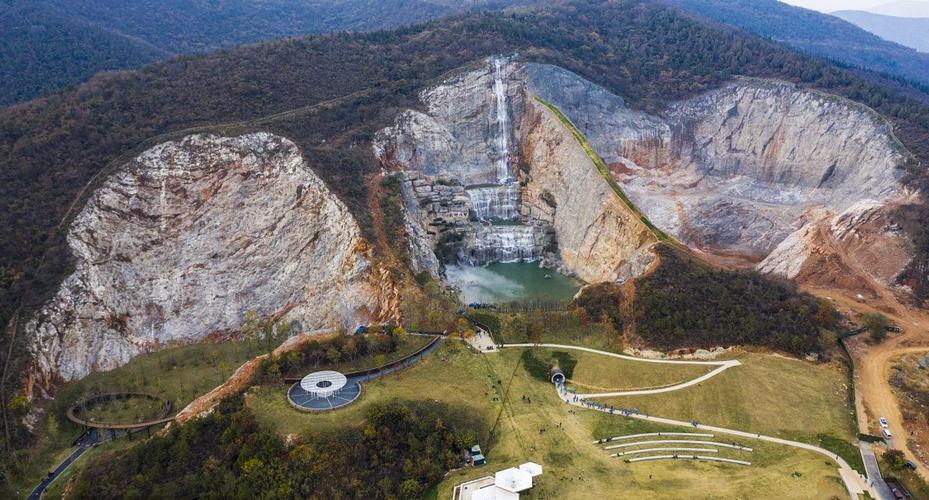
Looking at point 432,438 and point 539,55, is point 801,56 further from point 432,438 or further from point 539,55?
point 432,438

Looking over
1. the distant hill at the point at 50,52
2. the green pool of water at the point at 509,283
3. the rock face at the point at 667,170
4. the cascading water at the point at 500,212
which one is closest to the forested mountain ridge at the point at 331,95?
the rock face at the point at 667,170

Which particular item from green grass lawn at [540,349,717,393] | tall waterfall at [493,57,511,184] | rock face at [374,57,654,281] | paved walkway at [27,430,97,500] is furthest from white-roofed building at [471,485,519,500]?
tall waterfall at [493,57,511,184]

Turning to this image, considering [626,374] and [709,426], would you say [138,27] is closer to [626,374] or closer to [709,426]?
[626,374]

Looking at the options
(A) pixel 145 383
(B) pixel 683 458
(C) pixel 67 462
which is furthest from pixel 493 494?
(A) pixel 145 383

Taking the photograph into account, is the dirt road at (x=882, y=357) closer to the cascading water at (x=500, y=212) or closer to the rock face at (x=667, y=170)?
the rock face at (x=667, y=170)

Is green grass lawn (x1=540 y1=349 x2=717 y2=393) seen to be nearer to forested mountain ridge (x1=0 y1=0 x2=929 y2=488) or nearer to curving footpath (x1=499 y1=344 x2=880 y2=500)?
curving footpath (x1=499 y1=344 x2=880 y2=500)
